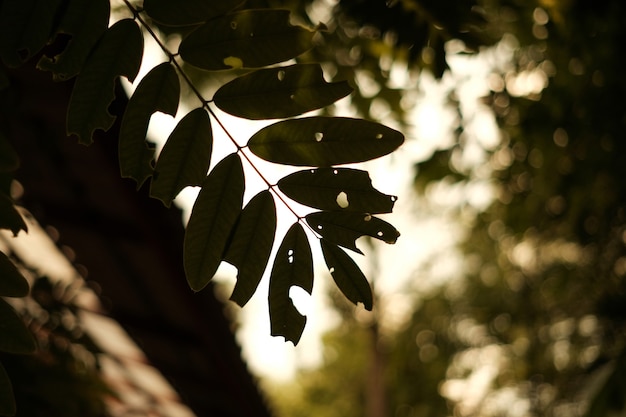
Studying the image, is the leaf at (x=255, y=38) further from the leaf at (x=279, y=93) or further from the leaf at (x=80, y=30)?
the leaf at (x=80, y=30)

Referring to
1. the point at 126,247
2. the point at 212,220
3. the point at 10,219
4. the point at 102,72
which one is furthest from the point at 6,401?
A: the point at 126,247

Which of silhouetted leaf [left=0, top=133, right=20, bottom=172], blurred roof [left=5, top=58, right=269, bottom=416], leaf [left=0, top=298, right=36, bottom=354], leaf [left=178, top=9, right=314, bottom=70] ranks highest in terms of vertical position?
blurred roof [left=5, top=58, right=269, bottom=416]

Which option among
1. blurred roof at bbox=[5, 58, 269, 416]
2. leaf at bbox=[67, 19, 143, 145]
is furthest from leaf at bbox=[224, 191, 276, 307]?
blurred roof at bbox=[5, 58, 269, 416]

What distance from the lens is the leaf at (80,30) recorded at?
0.98m

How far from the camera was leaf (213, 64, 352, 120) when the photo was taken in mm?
1005

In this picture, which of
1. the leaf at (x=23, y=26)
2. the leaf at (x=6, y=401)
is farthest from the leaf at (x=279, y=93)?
the leaf at (x=6, y=401)

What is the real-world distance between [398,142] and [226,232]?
0.31m

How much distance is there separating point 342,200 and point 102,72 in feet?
1.51

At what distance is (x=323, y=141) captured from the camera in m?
1.00

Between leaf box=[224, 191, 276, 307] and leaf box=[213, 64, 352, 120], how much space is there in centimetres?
15

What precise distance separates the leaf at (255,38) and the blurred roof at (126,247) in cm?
65

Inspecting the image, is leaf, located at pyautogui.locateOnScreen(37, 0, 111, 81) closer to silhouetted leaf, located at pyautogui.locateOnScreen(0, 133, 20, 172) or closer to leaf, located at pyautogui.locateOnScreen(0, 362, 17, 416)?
silhouetted leaf, located at pyautogui.locateOnScreen(0, 133, 20, 172)

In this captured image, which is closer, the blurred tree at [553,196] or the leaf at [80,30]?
the leaf at [80,30]

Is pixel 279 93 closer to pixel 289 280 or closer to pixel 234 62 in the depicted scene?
pixel 234 62
